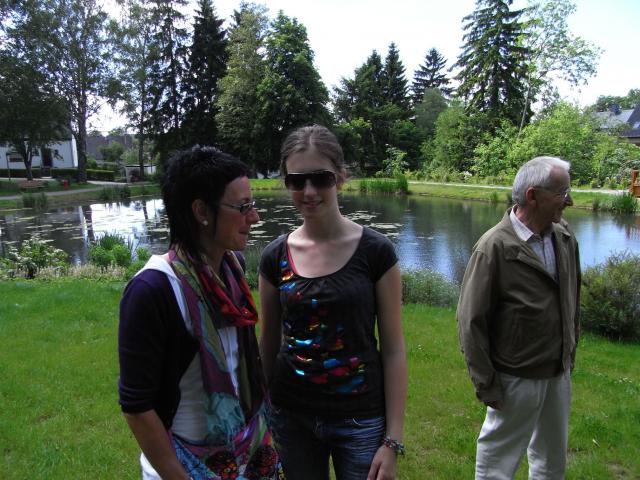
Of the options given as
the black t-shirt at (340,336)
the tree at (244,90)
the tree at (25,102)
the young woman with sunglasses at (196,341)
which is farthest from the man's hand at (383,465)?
the tree at (244,90)

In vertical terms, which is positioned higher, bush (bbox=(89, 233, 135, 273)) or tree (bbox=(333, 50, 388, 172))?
tree (bbox=(333, 50, 388, 172))

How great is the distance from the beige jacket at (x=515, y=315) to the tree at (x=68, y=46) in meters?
34.5

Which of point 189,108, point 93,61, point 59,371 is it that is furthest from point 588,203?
point 189,108

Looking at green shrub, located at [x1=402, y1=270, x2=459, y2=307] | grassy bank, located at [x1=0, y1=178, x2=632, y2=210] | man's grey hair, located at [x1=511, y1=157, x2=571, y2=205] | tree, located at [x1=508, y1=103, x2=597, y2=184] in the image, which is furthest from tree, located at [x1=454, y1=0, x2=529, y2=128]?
man's grey hair, located at [x1=511, y1=157, x2=571, y2=205]

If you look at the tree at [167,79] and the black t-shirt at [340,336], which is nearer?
the black t-shirt at [340,336]

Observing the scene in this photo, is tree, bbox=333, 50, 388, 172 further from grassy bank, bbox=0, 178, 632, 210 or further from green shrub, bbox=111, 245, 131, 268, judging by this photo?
green shrub, bbox=111, 245, 131, 268

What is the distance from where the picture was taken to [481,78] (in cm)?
3831

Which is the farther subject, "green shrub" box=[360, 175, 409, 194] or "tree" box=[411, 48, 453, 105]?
"tree" box=[411, 48, 453, 105]

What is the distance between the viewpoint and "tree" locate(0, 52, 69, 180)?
2831cm

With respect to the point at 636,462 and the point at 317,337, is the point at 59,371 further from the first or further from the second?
the point at 636,462

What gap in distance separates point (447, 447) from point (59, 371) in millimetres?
3385

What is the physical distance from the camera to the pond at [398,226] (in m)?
12.9

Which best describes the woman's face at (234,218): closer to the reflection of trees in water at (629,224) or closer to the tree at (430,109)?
the reflection of trees in water at (629,224)

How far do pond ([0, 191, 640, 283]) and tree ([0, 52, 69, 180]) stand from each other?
7822 millimetres
